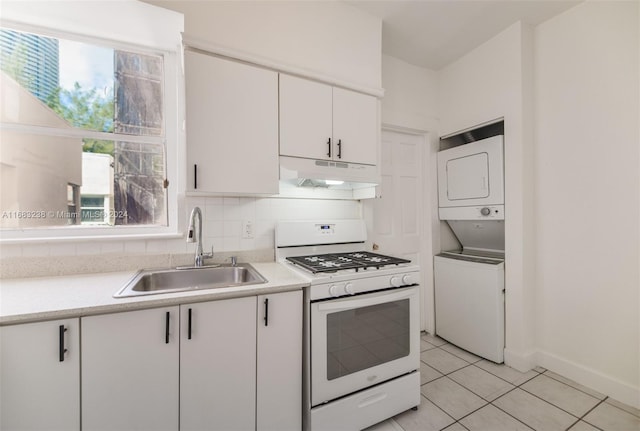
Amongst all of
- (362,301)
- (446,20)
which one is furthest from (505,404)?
(446,20)

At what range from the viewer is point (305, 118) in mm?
1832

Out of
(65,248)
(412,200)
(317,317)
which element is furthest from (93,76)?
(412,200)

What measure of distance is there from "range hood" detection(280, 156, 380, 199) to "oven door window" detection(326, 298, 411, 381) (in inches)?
33.7

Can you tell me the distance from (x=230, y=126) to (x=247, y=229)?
74 centimetres

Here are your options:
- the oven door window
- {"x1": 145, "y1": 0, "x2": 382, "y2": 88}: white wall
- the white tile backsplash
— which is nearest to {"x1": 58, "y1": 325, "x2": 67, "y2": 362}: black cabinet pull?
the white tile backsplash

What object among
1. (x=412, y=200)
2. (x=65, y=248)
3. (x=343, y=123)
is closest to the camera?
(x=65, y=248)

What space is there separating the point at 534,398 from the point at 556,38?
2.68m

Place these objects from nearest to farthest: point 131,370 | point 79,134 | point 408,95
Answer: point 131,370 → point 79,134 → point 408,95

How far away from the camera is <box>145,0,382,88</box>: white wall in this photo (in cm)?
159

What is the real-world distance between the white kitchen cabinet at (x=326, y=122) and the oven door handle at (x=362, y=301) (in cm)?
97

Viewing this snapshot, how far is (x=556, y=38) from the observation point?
2.10m

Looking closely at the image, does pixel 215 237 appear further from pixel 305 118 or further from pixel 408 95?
pixel 408 95

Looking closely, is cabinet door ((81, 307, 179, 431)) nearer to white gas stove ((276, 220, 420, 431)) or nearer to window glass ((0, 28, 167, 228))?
white gas stove ((276, 220, 420, 431))

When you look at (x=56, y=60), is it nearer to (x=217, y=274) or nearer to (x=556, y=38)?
(x=217, y=274)
